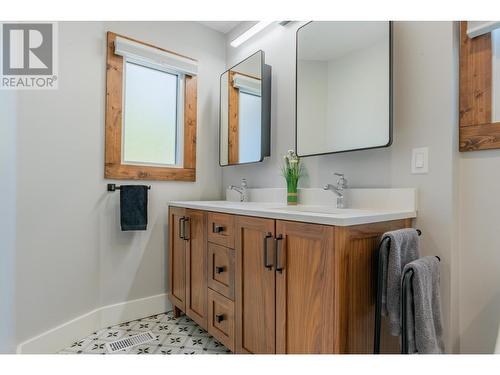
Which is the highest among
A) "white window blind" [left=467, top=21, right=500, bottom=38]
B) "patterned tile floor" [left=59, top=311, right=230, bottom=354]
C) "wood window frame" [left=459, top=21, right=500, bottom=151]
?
"white window blind" [left=467, top=21, right=500, bottom=38]

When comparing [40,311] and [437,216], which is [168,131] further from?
[437,216]

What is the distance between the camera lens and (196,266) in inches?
69.6

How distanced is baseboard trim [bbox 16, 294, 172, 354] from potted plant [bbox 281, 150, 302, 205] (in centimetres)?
130

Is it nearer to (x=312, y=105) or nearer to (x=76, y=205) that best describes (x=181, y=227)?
(x=76, y=205)

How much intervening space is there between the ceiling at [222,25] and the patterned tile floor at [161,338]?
7.87ft

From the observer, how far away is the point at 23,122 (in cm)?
154

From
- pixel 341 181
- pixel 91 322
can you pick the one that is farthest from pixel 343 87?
pixel 91 322

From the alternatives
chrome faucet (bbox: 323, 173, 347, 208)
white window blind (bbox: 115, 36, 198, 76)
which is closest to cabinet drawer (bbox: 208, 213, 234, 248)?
chrome faucet (bbox: 323, 173, 347, 208)

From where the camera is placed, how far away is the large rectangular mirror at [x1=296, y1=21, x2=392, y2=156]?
1.39 meters

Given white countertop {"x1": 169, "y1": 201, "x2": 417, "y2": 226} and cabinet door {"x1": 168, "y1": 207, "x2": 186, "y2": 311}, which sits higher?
white countertop {"x1": 169, "y1": 201, "x2": 417, "y2": 226}

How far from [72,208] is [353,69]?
1.86 meters

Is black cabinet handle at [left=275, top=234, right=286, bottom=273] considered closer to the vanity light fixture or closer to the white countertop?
the white countertop

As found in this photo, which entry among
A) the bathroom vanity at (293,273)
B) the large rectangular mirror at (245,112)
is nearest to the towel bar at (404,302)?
the bathroom vanity at (293,273)
